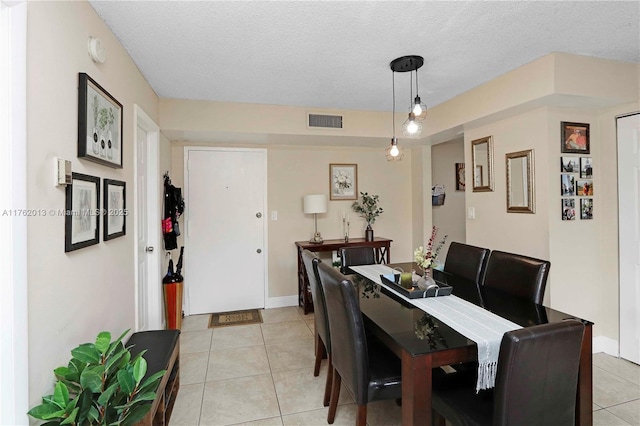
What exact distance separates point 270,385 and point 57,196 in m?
1.84

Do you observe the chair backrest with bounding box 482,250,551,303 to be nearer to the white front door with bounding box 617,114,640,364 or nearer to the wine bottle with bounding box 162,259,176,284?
the white front door with bounding box 617,114,640,364

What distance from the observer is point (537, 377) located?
47.2 inches

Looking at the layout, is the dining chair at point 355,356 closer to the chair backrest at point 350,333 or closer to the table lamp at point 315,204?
the chair backrest at point 350,333

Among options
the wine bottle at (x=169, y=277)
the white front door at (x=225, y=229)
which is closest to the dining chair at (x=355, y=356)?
the wine bottle at (x=169, y=277)

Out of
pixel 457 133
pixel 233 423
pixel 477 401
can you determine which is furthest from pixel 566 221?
pixel 233 423

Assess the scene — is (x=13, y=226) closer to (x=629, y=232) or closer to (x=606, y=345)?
(x=629, y=232)

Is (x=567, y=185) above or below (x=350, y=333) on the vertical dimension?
above

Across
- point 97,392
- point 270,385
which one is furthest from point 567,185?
point 97,392

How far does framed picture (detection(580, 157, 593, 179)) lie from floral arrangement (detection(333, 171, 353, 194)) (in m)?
2.42

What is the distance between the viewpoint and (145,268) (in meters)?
2.92

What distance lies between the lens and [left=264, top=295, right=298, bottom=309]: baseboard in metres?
4.09

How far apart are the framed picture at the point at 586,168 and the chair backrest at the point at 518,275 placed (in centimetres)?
123

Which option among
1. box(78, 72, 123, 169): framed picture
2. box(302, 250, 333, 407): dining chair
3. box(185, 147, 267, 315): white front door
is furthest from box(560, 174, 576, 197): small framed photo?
box(78, 72, 123, 169): framed picture

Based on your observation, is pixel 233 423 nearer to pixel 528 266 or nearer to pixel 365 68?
pixel 528 266
